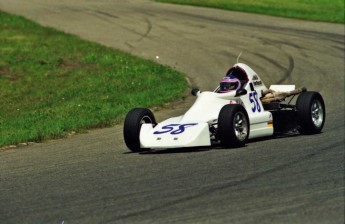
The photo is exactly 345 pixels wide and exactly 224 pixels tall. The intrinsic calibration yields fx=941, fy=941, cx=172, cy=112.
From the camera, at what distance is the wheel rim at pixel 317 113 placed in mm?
15156

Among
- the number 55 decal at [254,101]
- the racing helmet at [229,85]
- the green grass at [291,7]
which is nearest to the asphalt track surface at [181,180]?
the number 55 decal at [254,101]

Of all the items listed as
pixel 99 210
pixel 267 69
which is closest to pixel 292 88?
pixel 99 210

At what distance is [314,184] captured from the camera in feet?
33.5

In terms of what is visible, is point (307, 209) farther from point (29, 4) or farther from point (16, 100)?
point (29, 4)

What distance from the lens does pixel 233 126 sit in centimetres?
1332

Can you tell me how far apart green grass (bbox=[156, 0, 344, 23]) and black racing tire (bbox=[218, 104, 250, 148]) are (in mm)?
24738

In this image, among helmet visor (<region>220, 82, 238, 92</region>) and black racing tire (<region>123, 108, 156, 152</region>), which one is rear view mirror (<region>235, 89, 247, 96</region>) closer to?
helmet visor (<region>220, 82, 238, 92</region>)

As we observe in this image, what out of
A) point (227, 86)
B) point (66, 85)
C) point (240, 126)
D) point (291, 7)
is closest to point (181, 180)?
point (240, 126)

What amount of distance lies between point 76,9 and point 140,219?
32812mm

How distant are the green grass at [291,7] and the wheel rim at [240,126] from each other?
24.7m

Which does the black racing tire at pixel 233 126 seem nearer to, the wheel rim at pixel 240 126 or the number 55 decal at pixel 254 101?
the wheel rim at pixel 240 126

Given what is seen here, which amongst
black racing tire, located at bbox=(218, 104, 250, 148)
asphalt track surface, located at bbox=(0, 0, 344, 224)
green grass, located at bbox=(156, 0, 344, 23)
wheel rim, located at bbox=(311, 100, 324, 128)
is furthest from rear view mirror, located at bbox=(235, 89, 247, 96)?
green grass, located at bbox=(156, 0, 344, 23)

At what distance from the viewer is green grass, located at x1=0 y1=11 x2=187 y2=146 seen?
17938 millimetres

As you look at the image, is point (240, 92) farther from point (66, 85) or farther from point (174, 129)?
point (66, 85)
